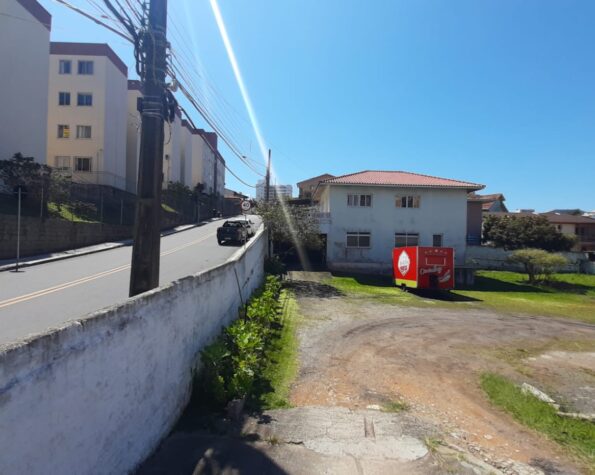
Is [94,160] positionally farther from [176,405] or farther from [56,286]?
[176,405]

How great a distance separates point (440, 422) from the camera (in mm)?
6707

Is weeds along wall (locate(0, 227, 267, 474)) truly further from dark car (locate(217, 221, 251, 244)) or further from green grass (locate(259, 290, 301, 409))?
dark car (locate(217, 221, 251, 244))

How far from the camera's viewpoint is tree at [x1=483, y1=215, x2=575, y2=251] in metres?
40.1

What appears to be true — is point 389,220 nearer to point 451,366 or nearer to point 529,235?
point 529,235

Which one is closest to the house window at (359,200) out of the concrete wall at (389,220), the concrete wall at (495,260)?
the concrete wall at (389,220)

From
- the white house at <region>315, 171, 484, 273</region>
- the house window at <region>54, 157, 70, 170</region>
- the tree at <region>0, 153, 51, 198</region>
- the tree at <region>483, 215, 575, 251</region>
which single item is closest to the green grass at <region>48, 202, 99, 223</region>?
the tree at <region>0, 153, 51, 198</region>

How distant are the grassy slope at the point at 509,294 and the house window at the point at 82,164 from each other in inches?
968

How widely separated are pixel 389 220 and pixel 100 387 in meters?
29.4

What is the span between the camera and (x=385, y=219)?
31.6 metres

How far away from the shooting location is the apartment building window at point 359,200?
31625mm

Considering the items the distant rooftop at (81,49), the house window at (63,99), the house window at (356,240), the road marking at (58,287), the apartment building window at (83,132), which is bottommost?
the road marking at (58,287)

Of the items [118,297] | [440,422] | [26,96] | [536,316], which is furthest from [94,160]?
[440,422]

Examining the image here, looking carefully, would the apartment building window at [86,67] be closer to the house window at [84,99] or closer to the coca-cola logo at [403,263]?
the house window at [84,99]

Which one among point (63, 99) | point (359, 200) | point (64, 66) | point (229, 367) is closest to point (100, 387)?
point (229, 367)
